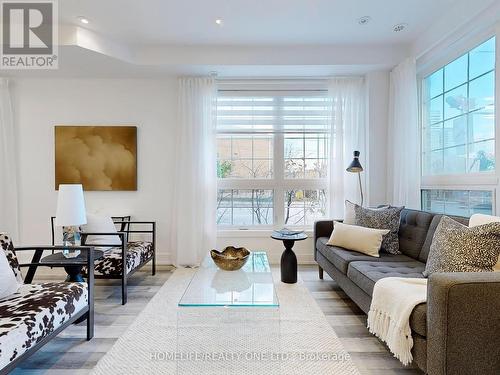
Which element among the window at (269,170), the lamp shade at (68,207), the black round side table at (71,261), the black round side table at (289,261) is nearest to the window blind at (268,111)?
the window at (269,170)

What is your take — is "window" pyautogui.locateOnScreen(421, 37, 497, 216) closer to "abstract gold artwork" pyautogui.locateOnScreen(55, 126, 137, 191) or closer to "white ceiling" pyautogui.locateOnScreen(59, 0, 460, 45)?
"white ceiling" pyautogui.locateOnScreen(59, 0, 460, 45)

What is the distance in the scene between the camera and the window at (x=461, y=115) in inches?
107

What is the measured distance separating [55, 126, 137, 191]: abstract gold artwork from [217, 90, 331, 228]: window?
4.00ft

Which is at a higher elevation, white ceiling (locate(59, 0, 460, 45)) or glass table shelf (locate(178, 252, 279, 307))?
white ceiling (locate(59, 0, 460, 45))

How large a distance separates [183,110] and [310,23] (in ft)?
6.12

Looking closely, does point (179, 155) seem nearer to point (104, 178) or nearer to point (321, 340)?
point (104, 178)

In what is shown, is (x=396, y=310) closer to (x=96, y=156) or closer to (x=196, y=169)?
(x=196, y=169)

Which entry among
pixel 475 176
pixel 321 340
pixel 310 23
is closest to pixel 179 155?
pixel 310 23

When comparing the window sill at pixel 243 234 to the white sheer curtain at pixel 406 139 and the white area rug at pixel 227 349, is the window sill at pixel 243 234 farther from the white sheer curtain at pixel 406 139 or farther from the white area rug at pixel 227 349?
the white area rug at pixel 227 349

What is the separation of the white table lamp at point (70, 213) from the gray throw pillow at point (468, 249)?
2.74 meters

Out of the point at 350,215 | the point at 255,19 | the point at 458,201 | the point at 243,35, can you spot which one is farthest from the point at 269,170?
the point at 458,201

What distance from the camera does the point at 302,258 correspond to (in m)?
4.27

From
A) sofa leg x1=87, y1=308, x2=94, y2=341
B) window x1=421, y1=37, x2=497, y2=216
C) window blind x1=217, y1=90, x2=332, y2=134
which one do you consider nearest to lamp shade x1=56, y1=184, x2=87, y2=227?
sofa leg x1=87, y1=308, x2=94, y2=341

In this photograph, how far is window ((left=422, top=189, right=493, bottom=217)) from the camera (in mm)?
2736
